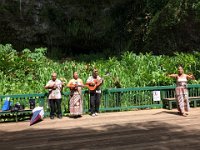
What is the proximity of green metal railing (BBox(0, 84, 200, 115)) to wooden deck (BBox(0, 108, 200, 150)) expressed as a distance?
112cm

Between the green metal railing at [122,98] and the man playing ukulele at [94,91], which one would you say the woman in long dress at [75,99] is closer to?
the man playing ukulele at [94,91]

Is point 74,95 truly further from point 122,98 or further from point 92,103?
point 122,98

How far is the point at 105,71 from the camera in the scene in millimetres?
18781

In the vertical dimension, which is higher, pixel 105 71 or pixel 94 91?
pixel 105 71

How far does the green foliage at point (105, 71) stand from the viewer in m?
17.0

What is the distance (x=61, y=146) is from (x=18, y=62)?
11.7 metres

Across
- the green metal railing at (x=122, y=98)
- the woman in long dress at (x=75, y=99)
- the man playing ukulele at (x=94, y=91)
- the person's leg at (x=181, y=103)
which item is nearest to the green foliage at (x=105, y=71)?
the green metal railing at (x=122, y=98)

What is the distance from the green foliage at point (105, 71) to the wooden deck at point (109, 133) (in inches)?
126

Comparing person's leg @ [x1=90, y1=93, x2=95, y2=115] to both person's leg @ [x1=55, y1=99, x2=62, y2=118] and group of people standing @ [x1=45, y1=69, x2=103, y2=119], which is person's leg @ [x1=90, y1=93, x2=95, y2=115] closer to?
group of people standing @ [x1=45, y1=69, x2=103, y2=119]

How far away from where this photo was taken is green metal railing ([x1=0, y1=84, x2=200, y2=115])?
1442 cm

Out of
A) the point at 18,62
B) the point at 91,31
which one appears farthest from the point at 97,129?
the point at 91,31

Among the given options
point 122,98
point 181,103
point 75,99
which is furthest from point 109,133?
point 122,98

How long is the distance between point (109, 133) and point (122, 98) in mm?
5439

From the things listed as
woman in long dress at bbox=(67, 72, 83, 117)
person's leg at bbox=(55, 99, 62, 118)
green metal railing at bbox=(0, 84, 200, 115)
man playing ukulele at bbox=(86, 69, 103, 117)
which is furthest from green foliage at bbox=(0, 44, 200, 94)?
woman in long dress at bbox=(67, 72, 83, 117)
